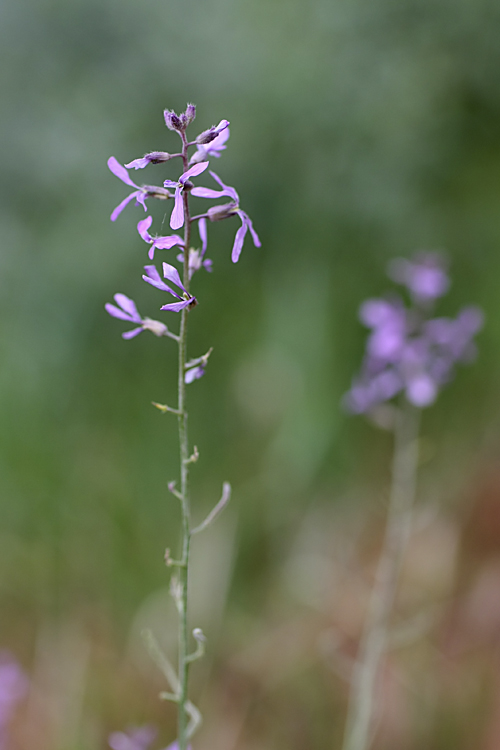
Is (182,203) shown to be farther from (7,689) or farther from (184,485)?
(7,689)

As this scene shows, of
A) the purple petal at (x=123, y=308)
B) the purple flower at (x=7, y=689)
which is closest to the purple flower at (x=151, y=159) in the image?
the purple petal at (x=123, y=308)

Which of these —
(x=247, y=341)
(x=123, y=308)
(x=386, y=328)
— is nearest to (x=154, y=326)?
(x=123, y=308)

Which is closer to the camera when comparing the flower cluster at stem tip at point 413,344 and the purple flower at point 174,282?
the purple flower at point 174,282

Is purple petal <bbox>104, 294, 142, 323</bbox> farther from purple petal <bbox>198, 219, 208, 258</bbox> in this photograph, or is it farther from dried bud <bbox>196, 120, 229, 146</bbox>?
dried bud <bbox>196, 120, 229, 146</bbox>

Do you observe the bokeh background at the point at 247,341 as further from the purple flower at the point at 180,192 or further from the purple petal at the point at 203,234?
the purple flower at the point at 180,192

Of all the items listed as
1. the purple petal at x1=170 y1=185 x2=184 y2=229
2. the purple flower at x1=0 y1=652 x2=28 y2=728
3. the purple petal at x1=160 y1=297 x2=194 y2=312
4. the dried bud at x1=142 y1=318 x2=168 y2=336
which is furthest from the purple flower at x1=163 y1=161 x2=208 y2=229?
the purple flower at x1=0 y1=652 x2=28 y2=728

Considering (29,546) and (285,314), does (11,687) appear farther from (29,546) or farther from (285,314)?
(285,314)

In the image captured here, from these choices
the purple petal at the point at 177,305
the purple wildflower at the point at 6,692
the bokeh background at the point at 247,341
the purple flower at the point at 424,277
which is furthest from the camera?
the bokeh background at the point at 247,341
